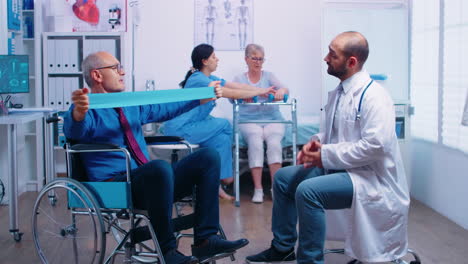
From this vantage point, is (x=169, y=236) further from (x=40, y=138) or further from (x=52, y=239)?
(x=40, y=138)

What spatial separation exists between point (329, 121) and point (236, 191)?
175 cm

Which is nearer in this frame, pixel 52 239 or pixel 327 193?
pixel 327 193

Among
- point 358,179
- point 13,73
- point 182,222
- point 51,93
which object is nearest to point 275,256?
point 182,222

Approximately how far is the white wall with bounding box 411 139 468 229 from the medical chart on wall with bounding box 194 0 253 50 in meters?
1.89

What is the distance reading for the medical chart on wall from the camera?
5535 millimetres

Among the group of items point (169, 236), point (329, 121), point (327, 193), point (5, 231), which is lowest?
point (5, 231)

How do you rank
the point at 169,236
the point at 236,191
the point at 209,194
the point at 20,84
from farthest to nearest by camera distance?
the point at 236,191
the point at 20,84
the point at 209,194
the point at 169,236

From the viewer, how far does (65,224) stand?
10.1 feet

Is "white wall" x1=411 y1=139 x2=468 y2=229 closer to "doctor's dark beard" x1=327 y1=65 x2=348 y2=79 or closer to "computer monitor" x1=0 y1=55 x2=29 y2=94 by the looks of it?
"doctor's dark beard" x1=327 y1=65 x2=348 y2=79

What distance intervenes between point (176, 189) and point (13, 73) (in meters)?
1.94

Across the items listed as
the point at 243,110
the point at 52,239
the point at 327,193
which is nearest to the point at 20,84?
the point at 52,239

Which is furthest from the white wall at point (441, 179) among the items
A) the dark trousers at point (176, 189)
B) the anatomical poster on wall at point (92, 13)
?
the anatomical poster on wall at point (92, 13)

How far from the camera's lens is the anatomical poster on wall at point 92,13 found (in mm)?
5266

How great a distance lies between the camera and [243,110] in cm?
495
